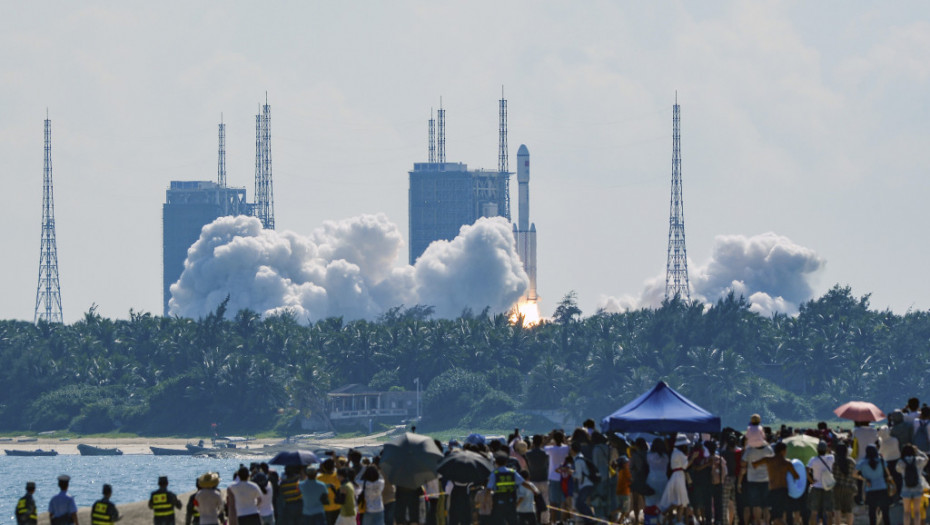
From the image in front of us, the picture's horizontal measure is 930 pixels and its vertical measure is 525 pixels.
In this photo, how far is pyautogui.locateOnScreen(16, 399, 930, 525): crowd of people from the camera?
32.9 m

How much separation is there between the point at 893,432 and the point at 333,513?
10.9 meters

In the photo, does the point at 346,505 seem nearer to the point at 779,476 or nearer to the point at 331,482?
the point at 331,482

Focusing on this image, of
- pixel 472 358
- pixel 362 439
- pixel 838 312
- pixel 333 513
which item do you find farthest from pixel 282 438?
pixel 333 513

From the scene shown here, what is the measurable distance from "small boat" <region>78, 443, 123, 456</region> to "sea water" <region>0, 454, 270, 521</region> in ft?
2.01

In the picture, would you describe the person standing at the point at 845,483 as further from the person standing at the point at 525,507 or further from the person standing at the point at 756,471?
the person standing at the point at 525,507

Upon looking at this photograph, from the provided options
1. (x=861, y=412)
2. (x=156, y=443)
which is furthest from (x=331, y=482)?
(x=156, y=443)

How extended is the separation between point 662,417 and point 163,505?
1083 centimetres

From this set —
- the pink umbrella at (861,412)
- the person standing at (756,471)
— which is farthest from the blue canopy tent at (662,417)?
the person standing at (756,471)

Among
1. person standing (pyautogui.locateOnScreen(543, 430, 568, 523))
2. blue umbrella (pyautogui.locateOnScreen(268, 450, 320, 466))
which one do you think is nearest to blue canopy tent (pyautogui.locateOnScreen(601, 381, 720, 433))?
person standing (pyautogui.locateOnScreen(543, 430, 568, 523))

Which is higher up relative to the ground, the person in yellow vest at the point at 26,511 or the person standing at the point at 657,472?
the person standing at the point at 657,472

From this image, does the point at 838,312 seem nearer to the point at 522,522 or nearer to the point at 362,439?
the point at 362,439

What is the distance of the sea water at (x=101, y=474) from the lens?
118m

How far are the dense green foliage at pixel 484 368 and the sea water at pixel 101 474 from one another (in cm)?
1183

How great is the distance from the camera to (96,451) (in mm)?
174875
